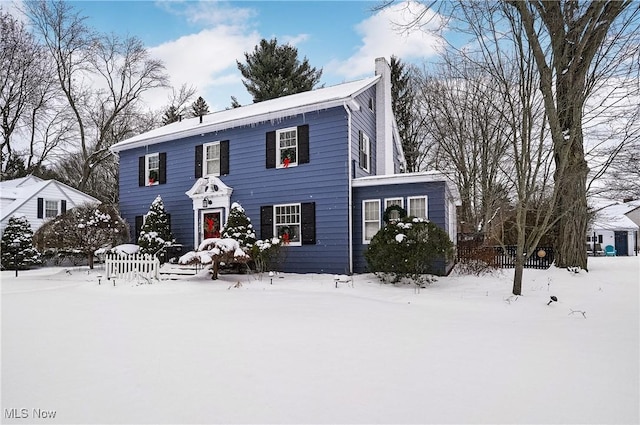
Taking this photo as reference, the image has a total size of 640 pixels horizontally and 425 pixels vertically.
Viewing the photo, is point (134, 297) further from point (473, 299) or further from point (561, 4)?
point (561, 4)

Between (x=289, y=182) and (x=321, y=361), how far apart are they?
969 centimetres

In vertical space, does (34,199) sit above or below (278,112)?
below

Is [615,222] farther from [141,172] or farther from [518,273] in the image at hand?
[141,172]

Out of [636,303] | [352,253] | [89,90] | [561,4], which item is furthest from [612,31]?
[89,90]

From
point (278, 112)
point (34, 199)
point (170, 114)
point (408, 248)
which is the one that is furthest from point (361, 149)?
point (170, 114)

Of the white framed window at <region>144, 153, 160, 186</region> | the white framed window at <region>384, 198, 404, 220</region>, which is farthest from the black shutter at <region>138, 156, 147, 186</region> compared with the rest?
the white framed window at <region>384, 198, 404, 220</region>

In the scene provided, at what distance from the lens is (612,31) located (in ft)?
25.8

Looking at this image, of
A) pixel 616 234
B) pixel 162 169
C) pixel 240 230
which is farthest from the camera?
pixel 616 234

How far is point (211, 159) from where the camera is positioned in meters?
14.9

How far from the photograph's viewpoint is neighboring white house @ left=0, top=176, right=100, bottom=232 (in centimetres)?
1947

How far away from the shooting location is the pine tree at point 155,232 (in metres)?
14.1

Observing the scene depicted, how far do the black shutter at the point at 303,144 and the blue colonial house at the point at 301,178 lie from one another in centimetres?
3

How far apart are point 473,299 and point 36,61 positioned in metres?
28.4

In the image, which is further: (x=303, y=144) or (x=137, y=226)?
(x=137, y=226)
